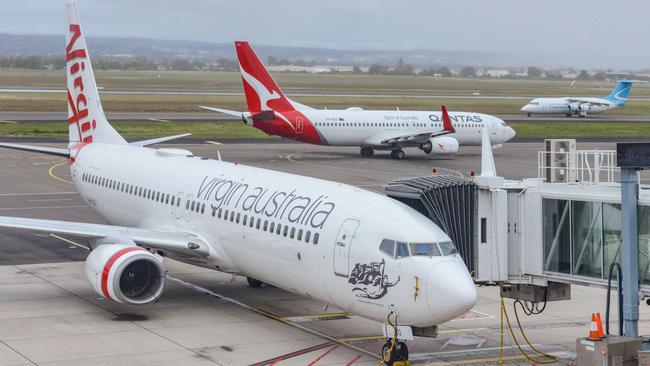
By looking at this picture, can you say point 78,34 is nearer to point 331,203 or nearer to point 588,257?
point 331,203

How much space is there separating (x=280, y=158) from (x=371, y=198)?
51.3 meters

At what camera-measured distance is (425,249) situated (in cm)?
2292

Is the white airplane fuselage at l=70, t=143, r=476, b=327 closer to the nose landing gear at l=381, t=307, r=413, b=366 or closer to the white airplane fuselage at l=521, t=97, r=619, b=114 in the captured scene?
the nose landing gear at l=381, t=307, r=413, b=366

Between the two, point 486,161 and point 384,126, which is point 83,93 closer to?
point 486,161

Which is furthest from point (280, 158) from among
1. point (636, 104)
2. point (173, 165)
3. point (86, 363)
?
point (636, 104)

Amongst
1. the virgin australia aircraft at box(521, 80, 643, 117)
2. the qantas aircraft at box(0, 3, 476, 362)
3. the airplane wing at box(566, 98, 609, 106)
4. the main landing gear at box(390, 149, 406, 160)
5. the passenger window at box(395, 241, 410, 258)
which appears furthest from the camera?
the airplane wing at box(566, 98, 609, 106)

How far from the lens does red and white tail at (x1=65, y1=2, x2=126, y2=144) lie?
133ft

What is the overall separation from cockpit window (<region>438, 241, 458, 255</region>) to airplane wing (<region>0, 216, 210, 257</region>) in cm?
888

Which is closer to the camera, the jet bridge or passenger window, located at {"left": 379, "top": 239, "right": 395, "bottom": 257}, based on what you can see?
passenger window, located at {"left": 379, "top": 239, "right": 395, "bottom": 257}

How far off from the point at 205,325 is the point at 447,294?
823cm

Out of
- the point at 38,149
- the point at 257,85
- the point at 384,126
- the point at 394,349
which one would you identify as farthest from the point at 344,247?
the point at 384,126

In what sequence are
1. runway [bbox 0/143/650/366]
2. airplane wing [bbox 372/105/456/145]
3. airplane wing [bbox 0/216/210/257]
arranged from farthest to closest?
1. airplane wing [bbox 372/105/456/145]
2. airplane wing [bbox 0/216/210/257]
3. runway [bbox 0/143/650/366]

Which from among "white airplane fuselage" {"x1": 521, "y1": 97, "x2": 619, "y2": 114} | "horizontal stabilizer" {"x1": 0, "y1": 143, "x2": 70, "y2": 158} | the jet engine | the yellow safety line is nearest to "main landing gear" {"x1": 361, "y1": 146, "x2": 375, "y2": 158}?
the jet engine

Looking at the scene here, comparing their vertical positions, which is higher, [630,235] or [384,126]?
[384,126]
